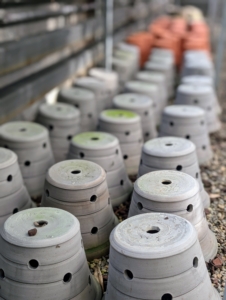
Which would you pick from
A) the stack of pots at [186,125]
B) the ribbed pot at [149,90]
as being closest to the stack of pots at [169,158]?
the stack of pots at [186,125]

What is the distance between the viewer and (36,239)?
327 centimetres

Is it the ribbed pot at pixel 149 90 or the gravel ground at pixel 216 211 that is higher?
the ribbed pot at pixel 149 90

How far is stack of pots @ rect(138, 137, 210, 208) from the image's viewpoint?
492 centimetres

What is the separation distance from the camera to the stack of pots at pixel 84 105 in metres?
7.08

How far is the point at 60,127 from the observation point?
620cm

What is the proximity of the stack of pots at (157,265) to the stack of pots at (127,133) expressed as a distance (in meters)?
2.72

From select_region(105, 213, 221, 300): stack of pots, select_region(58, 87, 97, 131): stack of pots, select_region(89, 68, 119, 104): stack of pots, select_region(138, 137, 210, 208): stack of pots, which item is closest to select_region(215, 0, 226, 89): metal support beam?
select_region(89, 68, 119, 104): stack of pots

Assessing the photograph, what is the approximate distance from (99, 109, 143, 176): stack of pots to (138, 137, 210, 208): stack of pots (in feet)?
2.68

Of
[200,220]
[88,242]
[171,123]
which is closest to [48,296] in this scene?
[88,242]

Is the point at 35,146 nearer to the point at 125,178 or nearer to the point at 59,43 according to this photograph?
the point at 125,178

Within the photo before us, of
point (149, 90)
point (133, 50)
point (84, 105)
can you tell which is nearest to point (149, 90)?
point (149, 90)

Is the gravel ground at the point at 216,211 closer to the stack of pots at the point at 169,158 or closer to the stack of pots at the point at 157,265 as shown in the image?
the stack of pots at the point at 169,158

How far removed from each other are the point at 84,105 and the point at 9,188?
9.61ft

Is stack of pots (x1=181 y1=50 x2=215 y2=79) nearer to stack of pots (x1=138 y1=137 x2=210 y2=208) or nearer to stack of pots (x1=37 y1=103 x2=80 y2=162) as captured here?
stack of pots (x1=37 y1=103 x2=80 y2=162)
